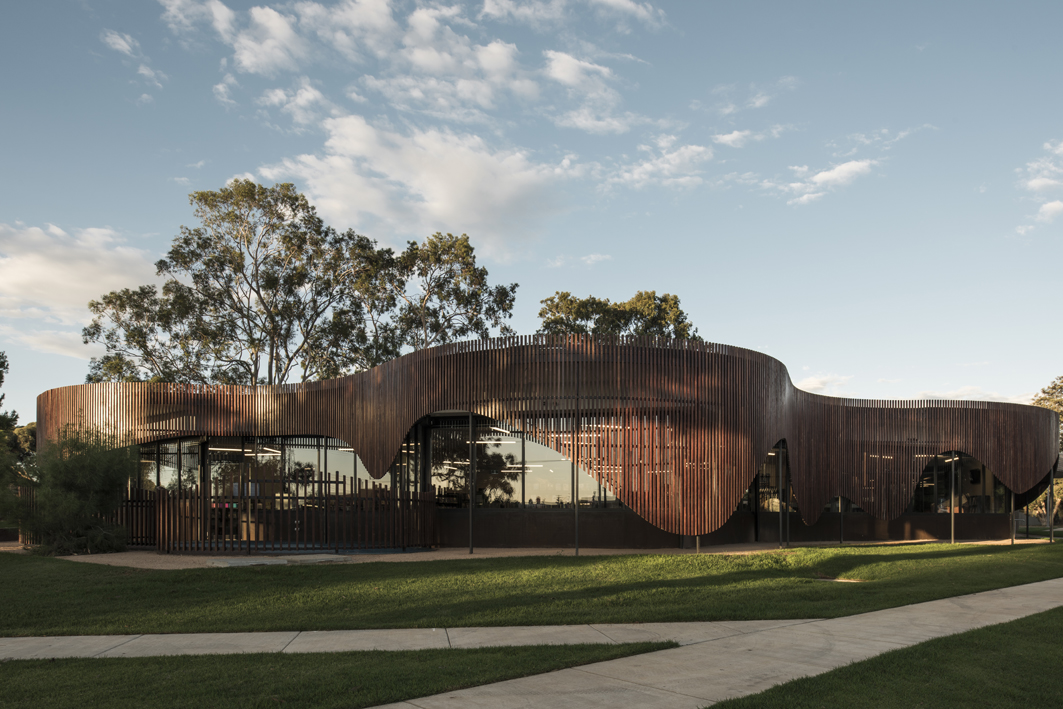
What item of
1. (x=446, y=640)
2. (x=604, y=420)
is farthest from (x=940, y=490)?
(x=446, y=640)

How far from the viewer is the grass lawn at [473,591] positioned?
9797mm

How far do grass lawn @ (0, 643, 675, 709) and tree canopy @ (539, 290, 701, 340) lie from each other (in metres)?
34.8

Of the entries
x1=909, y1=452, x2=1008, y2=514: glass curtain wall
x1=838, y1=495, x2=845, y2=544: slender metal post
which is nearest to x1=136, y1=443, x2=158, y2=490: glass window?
x1=838, y1=495, x2=845, y2=544: slender metal post

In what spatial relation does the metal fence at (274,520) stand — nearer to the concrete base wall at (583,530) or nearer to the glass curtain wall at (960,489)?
the concrete base wall at (583,530)

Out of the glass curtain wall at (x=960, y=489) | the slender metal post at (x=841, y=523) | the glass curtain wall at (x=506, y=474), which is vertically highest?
the glass curtain wall at (x=506, y=474)

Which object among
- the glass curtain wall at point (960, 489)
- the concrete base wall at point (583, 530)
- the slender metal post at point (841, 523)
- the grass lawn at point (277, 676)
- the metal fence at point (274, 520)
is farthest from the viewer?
the glass curtain wall at point (960, 489)

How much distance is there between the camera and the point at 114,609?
10.6m

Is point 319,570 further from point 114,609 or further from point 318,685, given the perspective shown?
point 318,685

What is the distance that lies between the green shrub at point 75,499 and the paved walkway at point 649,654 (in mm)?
9911

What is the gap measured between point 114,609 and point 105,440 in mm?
10551

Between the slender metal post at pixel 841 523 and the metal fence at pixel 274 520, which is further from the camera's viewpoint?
the slender metal post at pixel 841 523

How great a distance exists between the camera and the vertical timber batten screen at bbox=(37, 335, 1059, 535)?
696 inches

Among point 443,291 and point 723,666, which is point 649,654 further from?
point 443,291

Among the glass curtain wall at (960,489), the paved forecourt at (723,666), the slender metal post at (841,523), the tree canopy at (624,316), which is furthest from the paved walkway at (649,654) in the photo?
the tree canopy at (624,316)
